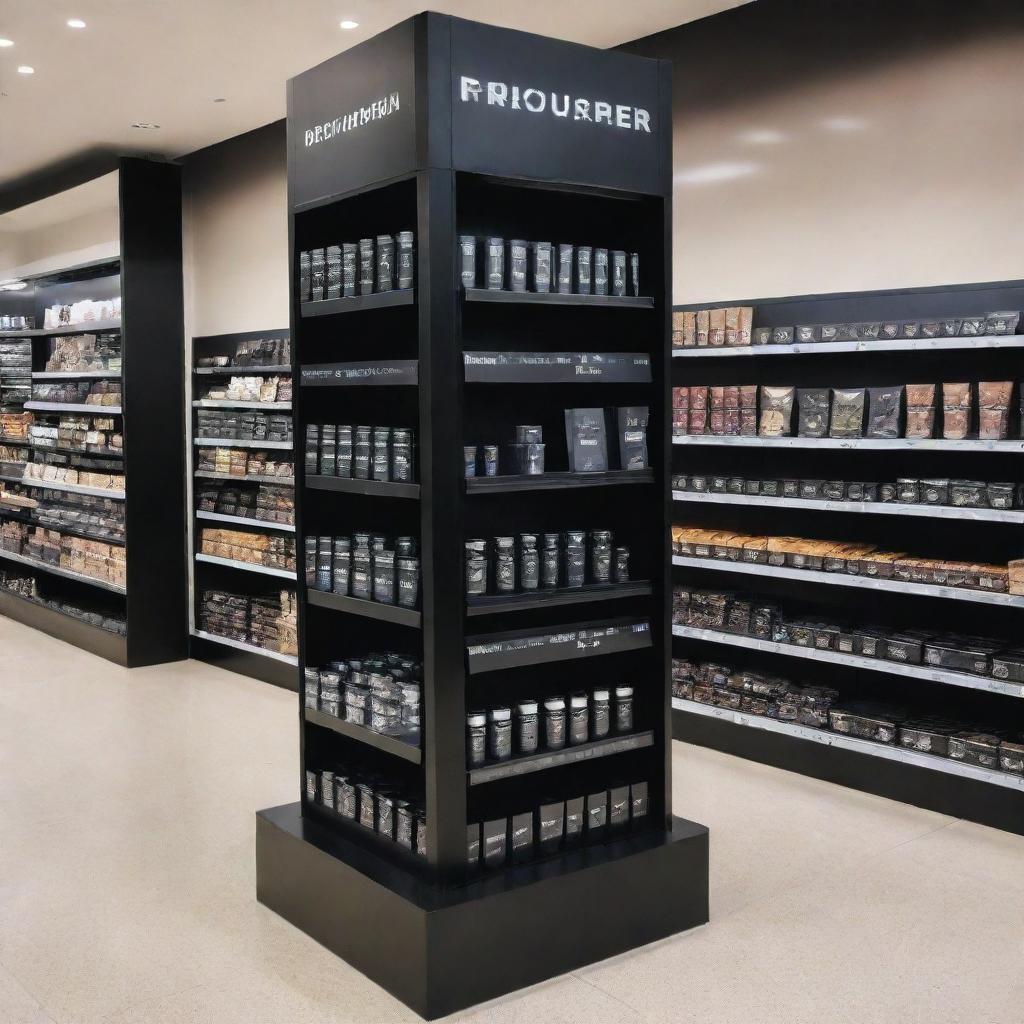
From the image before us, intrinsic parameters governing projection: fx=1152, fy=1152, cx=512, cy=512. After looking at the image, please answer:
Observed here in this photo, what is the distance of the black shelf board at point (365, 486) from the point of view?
333cm

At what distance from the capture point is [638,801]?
12.1 ft

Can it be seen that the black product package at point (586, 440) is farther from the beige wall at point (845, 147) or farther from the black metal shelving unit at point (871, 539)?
the beige wall at point (845, 147)

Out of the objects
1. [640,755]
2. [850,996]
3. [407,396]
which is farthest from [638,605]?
[850,996]

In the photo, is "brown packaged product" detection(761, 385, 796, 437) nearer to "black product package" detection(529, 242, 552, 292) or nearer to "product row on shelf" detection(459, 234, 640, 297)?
"product row on shelf" detection(459, 234, 640, 297)

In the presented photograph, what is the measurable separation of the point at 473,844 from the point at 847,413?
Answer: 8.31 feet

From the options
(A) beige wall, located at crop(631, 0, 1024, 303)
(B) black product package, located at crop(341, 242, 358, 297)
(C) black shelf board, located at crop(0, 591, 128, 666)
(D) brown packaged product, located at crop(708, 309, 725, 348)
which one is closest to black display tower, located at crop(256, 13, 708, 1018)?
(B) black product package, located at crop(341, 242, 358, 297)

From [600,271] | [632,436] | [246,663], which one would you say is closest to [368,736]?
[632,436]

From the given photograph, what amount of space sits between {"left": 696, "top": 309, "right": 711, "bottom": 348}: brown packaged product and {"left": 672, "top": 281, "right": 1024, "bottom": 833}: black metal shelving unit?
0.04m

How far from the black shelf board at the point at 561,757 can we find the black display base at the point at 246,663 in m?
3.70

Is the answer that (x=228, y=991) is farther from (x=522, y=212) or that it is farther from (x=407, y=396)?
(x=522, y=212)

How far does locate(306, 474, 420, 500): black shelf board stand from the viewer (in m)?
3.33

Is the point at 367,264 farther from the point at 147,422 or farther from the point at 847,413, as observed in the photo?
the point at 147,422

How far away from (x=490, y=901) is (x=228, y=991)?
808 millimetres

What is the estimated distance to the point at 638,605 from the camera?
378 centimetres
